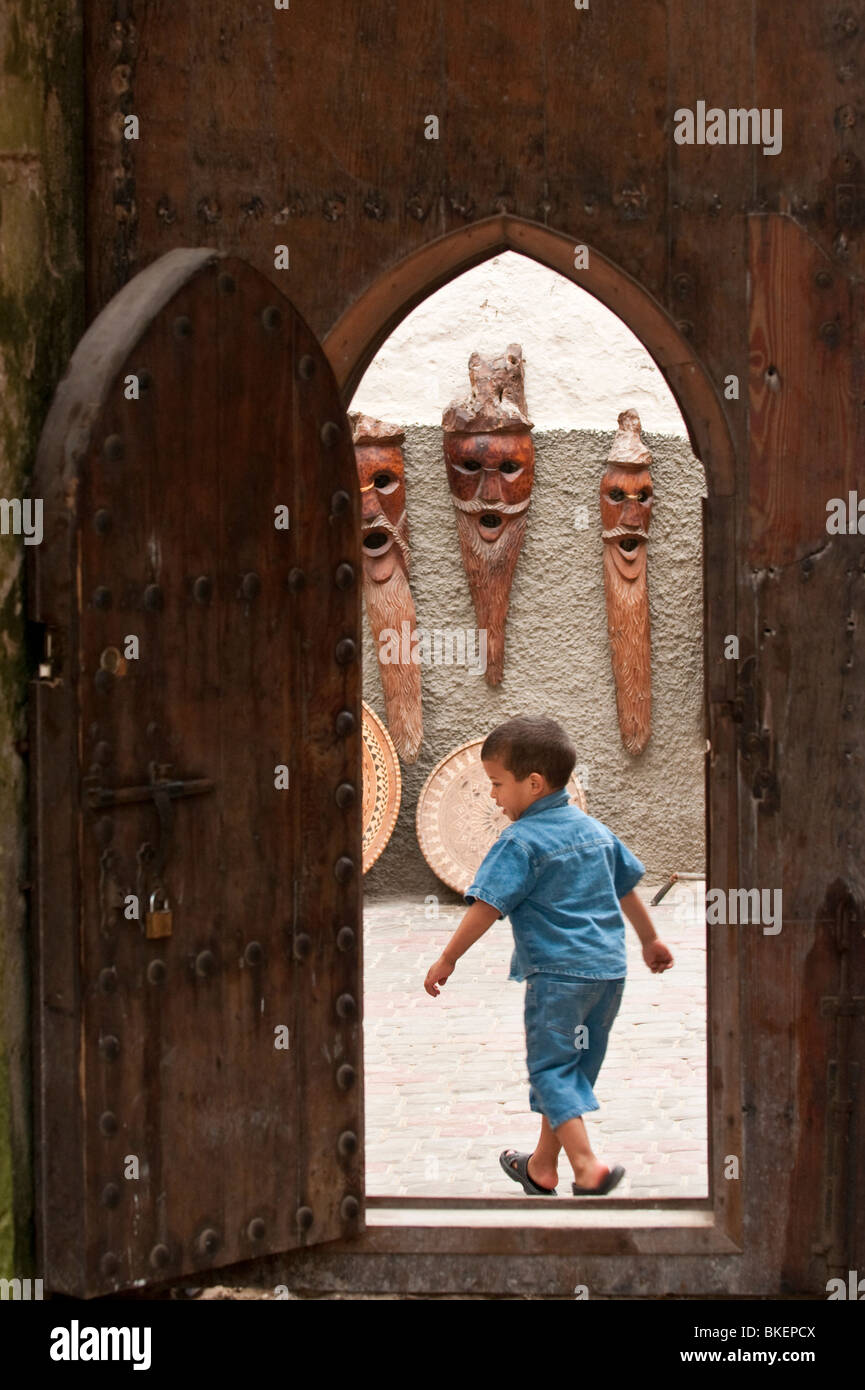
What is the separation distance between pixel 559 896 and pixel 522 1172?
81 cm

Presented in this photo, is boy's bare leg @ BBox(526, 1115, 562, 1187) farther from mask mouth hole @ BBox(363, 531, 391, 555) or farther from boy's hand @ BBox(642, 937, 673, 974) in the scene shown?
mask mouth hole @ BBox(363, 531, 391, 555)

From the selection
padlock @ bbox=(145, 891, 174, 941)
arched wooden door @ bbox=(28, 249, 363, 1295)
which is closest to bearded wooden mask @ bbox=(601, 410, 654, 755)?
arched wooden door @ bbox=(28, 249, 363, 1295)

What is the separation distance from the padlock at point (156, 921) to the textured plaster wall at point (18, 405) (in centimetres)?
29

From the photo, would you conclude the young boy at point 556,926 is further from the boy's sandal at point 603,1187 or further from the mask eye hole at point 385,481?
the mask eye hole at point 385,481

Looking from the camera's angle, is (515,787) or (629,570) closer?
(515,787)

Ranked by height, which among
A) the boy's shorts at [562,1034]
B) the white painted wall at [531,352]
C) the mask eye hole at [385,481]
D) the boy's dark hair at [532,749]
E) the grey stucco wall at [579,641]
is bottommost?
the boy's shorts at [562,1034]

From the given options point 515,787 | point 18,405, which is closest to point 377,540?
point 515,787

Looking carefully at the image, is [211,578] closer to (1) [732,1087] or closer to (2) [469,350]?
(1) [732,1087]

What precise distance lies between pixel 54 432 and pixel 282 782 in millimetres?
941

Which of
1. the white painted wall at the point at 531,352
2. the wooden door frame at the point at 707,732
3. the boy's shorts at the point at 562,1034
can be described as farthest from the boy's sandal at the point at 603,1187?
the white painted wall at the point at 531,352

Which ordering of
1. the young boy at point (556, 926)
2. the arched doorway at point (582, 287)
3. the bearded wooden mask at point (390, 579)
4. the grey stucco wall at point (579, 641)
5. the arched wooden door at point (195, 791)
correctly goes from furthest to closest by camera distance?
the grey stucco wall at point (579, 641), the bearded wooden mask at point (390, 579), the young boy at point (556, 926), the arched doorway at point (582, 287), the arched wooden door at point (195, 791)

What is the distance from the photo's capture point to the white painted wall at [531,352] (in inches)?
412

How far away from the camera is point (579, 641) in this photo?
1027cm

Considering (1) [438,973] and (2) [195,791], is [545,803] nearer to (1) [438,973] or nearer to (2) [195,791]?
(1) [438,973]
